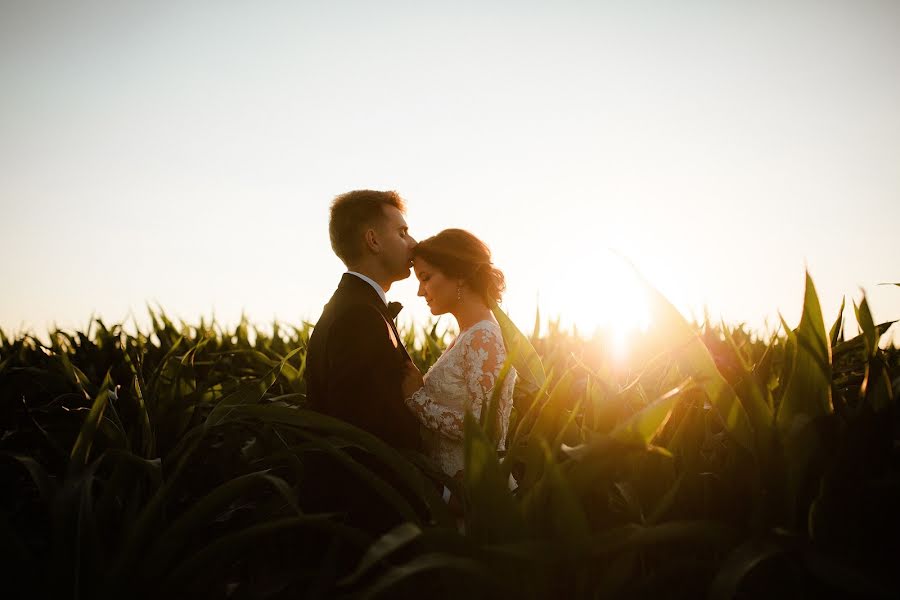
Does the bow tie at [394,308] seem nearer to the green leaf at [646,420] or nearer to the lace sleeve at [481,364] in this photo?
the lace sleeve at [481,364]

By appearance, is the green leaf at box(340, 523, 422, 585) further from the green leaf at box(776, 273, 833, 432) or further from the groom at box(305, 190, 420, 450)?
the groom at box(305, 190, 420, 450)

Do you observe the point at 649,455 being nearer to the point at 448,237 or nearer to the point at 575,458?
the point at 575,458

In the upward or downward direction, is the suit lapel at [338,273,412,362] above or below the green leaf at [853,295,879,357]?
above

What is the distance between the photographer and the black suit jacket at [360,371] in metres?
1.98

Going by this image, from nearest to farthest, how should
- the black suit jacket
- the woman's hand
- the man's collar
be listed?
A: 1. the black suit jacket
2. the woman's hand
3. the man's collar

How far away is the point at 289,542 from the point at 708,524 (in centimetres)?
83

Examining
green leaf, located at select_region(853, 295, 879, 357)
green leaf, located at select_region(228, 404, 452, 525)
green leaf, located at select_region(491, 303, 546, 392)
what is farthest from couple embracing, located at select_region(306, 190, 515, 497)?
green leaf, located at select_region(853, 295, 879, 357)

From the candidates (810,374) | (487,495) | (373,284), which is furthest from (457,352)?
(810,374)

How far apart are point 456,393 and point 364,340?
442 mm

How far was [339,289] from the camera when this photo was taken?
2.35 meters

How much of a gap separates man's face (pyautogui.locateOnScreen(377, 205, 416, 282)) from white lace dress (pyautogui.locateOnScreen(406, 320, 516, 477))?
1.84 feet

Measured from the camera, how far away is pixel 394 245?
102 inches

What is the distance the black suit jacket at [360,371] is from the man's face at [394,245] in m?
0.36

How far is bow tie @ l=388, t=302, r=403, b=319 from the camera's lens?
8.53ft
